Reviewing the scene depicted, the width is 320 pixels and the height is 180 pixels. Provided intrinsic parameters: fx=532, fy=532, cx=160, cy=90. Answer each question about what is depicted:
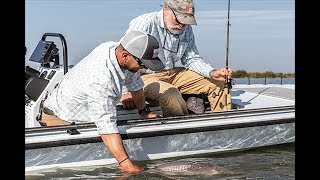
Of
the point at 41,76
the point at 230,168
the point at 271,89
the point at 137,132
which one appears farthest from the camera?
the point at 271,89

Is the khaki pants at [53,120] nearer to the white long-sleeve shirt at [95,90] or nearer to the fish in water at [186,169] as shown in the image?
the white long-sleeve shirt at [95,90]

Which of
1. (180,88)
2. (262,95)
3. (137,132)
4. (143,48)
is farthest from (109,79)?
(262,95)

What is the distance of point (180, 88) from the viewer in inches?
224

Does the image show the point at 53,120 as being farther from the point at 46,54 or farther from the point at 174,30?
the point at 174,30

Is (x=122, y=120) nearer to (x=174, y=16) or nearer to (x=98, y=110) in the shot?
(x=98, y=110)

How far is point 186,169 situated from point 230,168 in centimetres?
53

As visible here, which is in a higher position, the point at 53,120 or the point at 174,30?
the point at 174,30

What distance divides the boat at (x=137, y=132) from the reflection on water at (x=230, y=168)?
6 cm

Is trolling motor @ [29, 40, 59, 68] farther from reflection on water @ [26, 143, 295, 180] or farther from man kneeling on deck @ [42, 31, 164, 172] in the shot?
reflection on water @ [26, 143, 295, 180]

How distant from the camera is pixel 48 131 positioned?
4.32 m

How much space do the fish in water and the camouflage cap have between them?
1406 millimetres

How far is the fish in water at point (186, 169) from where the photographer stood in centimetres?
431

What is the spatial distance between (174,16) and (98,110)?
1.59 meters
